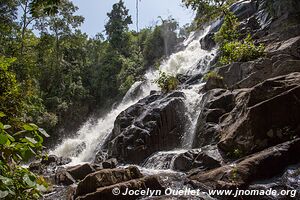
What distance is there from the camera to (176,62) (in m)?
23.4

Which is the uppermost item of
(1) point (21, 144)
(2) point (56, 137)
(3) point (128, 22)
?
(3) point (128, 22)

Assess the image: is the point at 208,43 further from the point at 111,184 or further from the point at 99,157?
the point at 111,184

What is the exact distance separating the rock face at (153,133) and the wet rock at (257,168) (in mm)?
5211

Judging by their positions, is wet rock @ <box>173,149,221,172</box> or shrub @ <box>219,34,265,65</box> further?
shrub @ <box>219,34,265,65</box>

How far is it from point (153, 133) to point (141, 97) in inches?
379

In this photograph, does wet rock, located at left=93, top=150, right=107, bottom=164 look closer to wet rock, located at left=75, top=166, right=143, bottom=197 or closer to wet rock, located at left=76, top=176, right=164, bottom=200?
wet rock, located at left=75, top=166, right=143, bottom=197

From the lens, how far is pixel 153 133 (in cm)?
1166

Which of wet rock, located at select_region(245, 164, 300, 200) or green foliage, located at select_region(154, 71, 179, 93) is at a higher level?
green foliage, located at select_region(154, 71, 179, 93)

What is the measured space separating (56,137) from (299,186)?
830 inches

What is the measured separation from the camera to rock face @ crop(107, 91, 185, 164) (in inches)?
450

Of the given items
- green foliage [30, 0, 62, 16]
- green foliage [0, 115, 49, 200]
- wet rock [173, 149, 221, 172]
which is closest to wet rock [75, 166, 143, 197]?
wet rock [173, 149, 221, 172]

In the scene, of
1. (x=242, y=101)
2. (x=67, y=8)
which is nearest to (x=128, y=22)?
(x=67, y=8)

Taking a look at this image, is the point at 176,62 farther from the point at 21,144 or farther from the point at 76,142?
the point at 21,144

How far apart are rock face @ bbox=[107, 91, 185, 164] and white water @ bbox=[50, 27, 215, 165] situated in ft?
1.47
